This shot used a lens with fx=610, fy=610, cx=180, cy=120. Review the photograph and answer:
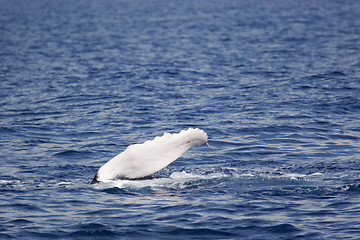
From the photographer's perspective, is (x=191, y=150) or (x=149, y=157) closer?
(x=149, y=157)

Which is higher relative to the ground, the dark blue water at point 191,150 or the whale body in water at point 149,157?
the whale body in water at point 149,157

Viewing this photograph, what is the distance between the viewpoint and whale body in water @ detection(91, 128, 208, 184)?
34.9ft

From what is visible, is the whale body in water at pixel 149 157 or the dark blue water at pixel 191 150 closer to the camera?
the dark blue water at pixel 191 150

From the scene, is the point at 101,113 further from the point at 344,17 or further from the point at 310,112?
the point at 344,17

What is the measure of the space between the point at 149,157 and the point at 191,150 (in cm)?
421

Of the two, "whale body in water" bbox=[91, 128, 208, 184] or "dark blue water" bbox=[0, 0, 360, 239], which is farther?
"whale body in water" bbox=[91, 128, 208, 184]

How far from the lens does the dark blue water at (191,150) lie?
972cm

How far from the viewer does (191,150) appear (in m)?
14.9

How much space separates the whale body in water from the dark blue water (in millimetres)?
294

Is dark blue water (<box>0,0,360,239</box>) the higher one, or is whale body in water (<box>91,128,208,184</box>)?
whale body in water (<box>91,128,208,184</box>)

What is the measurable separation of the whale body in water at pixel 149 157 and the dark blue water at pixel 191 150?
0.29m

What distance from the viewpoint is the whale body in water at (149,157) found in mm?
10633

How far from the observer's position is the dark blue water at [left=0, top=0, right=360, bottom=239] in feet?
31.9

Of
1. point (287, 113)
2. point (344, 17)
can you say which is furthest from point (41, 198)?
point (344, 17)
